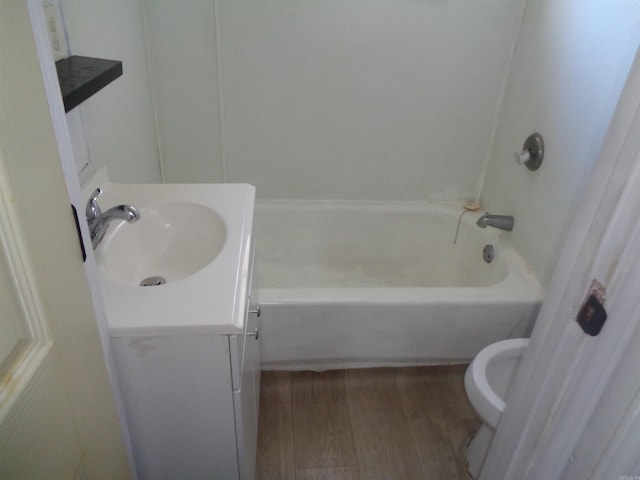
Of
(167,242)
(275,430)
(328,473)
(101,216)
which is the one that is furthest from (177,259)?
(328,473)

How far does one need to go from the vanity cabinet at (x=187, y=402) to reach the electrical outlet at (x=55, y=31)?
75cm

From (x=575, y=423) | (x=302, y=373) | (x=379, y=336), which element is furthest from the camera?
(x=302, y=373)

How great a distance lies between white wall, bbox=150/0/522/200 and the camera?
6.18 ft

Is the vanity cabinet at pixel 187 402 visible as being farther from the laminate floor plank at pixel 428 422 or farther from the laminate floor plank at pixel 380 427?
the laminate floor plank at pixel 428 422

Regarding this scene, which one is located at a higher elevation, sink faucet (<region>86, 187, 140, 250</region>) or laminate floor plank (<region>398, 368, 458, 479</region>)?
sink faucet (<region>86, 187, 140, 250</region>)

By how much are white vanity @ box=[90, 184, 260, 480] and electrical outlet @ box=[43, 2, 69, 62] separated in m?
0.40

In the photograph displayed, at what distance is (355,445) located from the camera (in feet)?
5.28

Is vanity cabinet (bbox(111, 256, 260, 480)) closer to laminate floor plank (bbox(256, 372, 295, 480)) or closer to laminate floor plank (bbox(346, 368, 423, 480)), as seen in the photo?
laminate floor plank (bbox(256, 372, 295, 480))

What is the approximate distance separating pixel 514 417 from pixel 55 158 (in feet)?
2.90

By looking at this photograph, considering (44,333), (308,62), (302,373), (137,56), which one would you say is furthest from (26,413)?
(308,62)

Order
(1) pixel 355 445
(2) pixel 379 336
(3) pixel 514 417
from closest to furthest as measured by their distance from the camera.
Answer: (3) pixel 514 417
(1) pixel 355 445
(2) pixel 379 336

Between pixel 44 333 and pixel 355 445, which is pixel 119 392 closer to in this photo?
pixel 44 333

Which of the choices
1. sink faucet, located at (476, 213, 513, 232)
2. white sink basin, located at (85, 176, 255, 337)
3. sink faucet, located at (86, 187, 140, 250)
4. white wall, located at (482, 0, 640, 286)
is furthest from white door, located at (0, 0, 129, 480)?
→ sink faucet, located at (476, 213, 513, 232)

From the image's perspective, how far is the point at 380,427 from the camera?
1.68m
